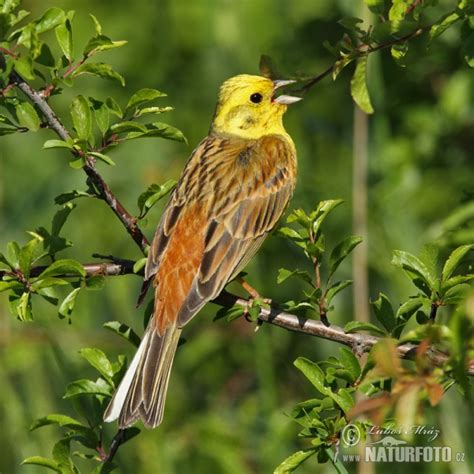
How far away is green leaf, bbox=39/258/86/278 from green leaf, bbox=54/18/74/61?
0.49 metres

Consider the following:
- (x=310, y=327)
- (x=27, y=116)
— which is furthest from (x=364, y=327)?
(x=27, y=116)

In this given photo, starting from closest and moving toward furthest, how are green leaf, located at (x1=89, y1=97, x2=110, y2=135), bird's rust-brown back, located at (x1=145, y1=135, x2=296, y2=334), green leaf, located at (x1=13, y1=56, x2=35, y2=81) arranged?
green leaf, located at (x1=13, y1=56, x2=35, y2=81) → green leaf, located at (x1=89, y1=97, x2=110, y2=135) → bird's rust-brown back, located at (x1=145, y1=135, x2=296, y2=334)

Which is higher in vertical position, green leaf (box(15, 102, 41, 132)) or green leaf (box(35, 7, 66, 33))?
green leaf (box(35, 7, 66, 33))

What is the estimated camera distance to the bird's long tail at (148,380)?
2.99 metres

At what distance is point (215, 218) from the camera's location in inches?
143

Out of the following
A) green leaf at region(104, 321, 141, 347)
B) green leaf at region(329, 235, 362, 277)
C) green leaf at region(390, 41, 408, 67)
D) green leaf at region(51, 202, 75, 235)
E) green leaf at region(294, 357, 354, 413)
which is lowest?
green leaf at region(294, 357, 354, 413)

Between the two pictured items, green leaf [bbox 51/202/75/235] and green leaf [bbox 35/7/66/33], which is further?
green leaf [bbox 51/202/75/235]

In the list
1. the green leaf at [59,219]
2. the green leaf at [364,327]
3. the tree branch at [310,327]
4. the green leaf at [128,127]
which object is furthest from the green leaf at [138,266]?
the green leaf at [364,327]

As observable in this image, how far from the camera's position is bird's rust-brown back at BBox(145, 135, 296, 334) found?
11.1ft

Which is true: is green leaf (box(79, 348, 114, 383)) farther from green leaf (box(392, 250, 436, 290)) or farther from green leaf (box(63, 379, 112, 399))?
green leaf (box(392, 250, 436, 290))

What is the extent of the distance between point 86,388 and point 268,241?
2.02 m

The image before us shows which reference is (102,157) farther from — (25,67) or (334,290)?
(334,290)

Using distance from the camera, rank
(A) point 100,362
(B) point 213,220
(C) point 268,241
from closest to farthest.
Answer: (A) point 100,362 < (B) point 213,220 < (C) point 268,241

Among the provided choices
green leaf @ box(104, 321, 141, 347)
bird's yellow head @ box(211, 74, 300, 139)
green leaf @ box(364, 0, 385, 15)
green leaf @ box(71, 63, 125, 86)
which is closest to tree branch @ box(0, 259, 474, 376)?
green leaf @ box(104, 321, 141, 347)
